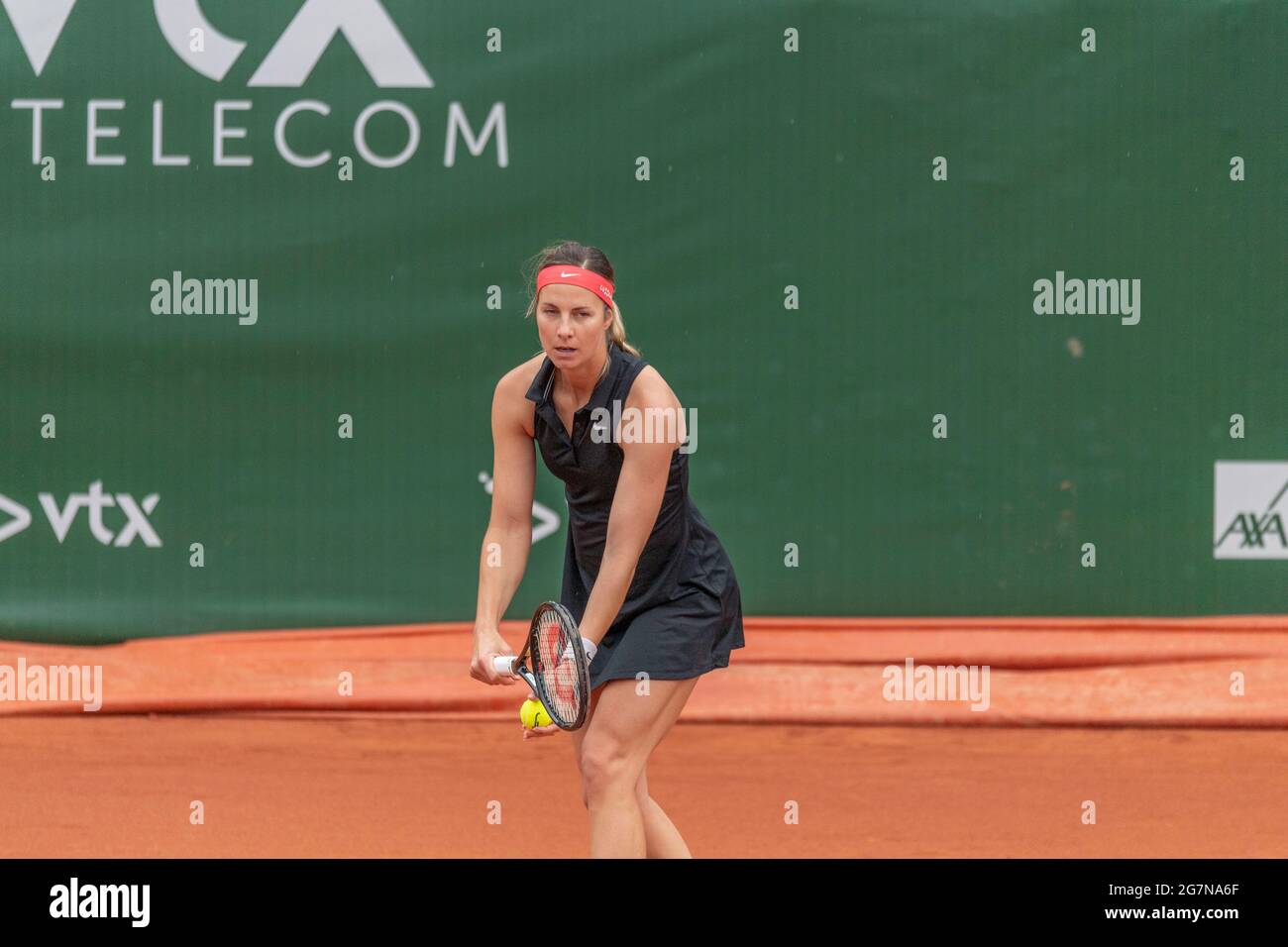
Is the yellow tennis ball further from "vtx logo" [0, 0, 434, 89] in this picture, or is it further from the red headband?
"vtx logo" [0, 0, 434, 89]

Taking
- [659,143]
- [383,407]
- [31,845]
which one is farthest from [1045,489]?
[31,845]

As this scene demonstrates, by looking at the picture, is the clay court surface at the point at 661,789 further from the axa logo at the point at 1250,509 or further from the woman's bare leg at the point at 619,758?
the woman's bare leg at the point at 619,758

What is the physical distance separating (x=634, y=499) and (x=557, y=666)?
13.1 inches

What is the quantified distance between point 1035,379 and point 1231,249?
2.60 feet

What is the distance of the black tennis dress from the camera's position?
113 inches

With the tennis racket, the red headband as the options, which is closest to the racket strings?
the tennis racket

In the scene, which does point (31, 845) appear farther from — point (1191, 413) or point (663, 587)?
point (1191, 413)

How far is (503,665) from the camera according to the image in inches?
109

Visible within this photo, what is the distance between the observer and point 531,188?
549 centimetres

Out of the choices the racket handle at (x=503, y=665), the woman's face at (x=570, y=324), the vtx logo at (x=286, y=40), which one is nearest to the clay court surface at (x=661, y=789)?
the racket handle at (x=503, y=665)

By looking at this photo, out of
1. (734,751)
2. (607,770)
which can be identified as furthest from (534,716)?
(734,751)

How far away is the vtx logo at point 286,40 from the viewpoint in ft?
17.7

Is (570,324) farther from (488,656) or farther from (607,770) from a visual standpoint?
(607,770)

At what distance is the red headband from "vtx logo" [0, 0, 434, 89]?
2.82 metres
